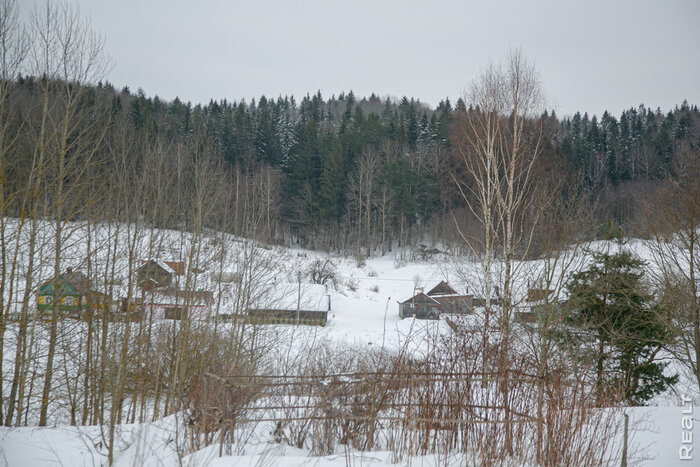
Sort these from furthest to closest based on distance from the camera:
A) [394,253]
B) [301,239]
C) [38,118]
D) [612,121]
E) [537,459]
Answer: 1. [612,121]
2. [301,239]
3. [394,253]
4. [38,118]
5. [537,459]

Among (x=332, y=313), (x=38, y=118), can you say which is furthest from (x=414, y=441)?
(x=332, y=313)

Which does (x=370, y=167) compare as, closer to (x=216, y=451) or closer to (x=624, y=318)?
(x=624, y=318)

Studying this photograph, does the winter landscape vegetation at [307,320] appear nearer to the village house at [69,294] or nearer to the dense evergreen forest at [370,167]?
the village house at [69,294]

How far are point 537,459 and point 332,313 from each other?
67.3 feet

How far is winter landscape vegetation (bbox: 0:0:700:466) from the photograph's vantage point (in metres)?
4.40

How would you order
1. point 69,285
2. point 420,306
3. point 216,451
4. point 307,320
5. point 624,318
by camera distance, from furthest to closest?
point 420,306
point 307,320
point 624,318
point 69,285
point 216,451

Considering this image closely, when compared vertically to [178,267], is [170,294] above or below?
below

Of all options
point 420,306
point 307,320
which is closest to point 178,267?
point 307,320

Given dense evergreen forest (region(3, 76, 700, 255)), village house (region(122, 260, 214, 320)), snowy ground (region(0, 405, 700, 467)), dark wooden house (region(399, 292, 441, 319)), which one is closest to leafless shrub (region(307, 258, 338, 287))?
dark wooden house (region(399, 292, 441, 319))

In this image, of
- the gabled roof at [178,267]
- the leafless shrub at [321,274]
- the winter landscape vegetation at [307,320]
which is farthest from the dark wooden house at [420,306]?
the gabled roof at [178,267]

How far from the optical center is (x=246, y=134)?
Answer: 4997 centimetres

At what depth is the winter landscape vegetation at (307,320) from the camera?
4398mm

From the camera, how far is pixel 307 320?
19906mm

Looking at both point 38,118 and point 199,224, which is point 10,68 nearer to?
point 38,118
